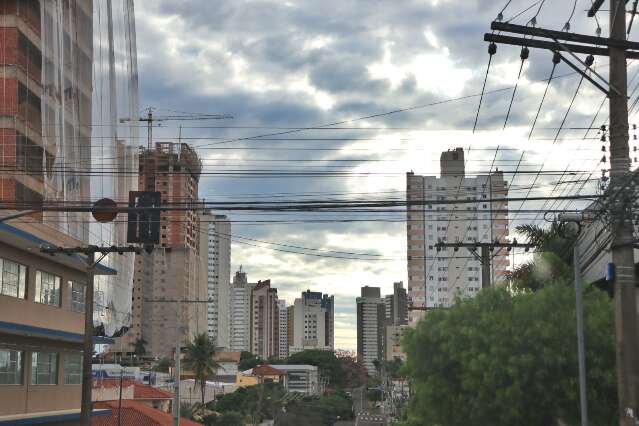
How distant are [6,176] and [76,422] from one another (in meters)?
15.2

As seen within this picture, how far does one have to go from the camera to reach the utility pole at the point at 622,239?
15634 millimetres

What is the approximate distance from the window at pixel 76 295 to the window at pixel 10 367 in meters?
5.65

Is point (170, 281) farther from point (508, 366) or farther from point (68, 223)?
point (508, 366)

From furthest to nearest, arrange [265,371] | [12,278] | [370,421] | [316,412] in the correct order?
1. [265,371]
2. [370,421]
3. [316,412]
4. [12,278]

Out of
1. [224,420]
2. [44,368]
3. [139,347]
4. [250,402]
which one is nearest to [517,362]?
[44,368]

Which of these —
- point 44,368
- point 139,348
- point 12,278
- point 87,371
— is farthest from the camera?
point 139,348

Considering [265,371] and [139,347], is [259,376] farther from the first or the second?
[139,347]

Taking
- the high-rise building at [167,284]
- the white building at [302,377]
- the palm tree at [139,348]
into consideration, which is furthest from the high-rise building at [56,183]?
the white building at [302,377]

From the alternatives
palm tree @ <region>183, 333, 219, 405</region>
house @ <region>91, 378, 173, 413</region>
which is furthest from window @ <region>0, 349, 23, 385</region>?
palm tree @ <region>183, 333, 219, 405</region>

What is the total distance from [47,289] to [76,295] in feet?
13.9

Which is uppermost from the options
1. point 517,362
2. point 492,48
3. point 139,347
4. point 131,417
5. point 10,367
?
point 492,48

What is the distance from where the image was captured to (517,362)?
82.2 ft

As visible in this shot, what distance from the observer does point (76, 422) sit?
4094 cm

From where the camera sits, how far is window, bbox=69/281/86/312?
3988 cm
